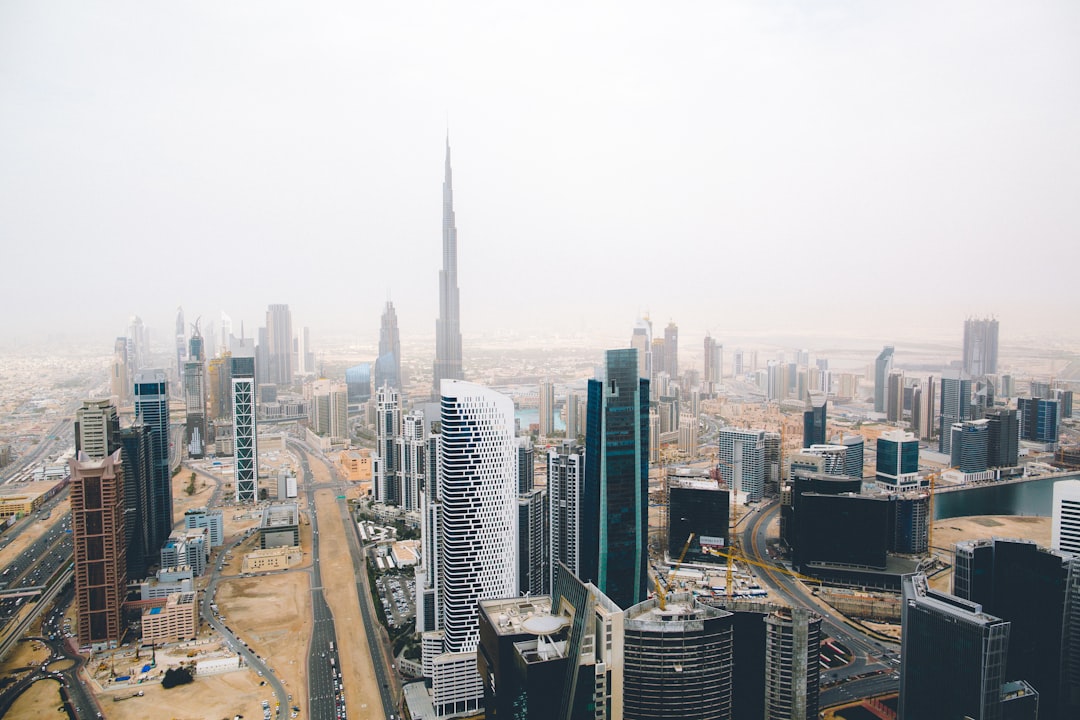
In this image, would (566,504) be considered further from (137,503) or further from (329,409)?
(329,409)

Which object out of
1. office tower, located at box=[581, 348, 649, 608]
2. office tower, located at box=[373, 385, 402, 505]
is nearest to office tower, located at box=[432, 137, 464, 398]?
office tower, located at box=[373, 385, 402, 505]

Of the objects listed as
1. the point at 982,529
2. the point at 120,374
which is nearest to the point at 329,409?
the point at 120,374

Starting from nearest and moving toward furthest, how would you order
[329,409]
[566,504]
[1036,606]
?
[1036,606], [566,504], [329,409]

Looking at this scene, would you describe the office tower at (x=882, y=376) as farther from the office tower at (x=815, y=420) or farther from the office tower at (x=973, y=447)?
the office tower at (x=973, y=447)

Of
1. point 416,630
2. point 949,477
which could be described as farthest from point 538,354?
point 949,477

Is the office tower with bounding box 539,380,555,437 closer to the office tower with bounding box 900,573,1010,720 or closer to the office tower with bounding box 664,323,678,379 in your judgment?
the office tower with bounding box 664,323,678,379

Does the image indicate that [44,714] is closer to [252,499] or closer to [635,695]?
[635,695]
